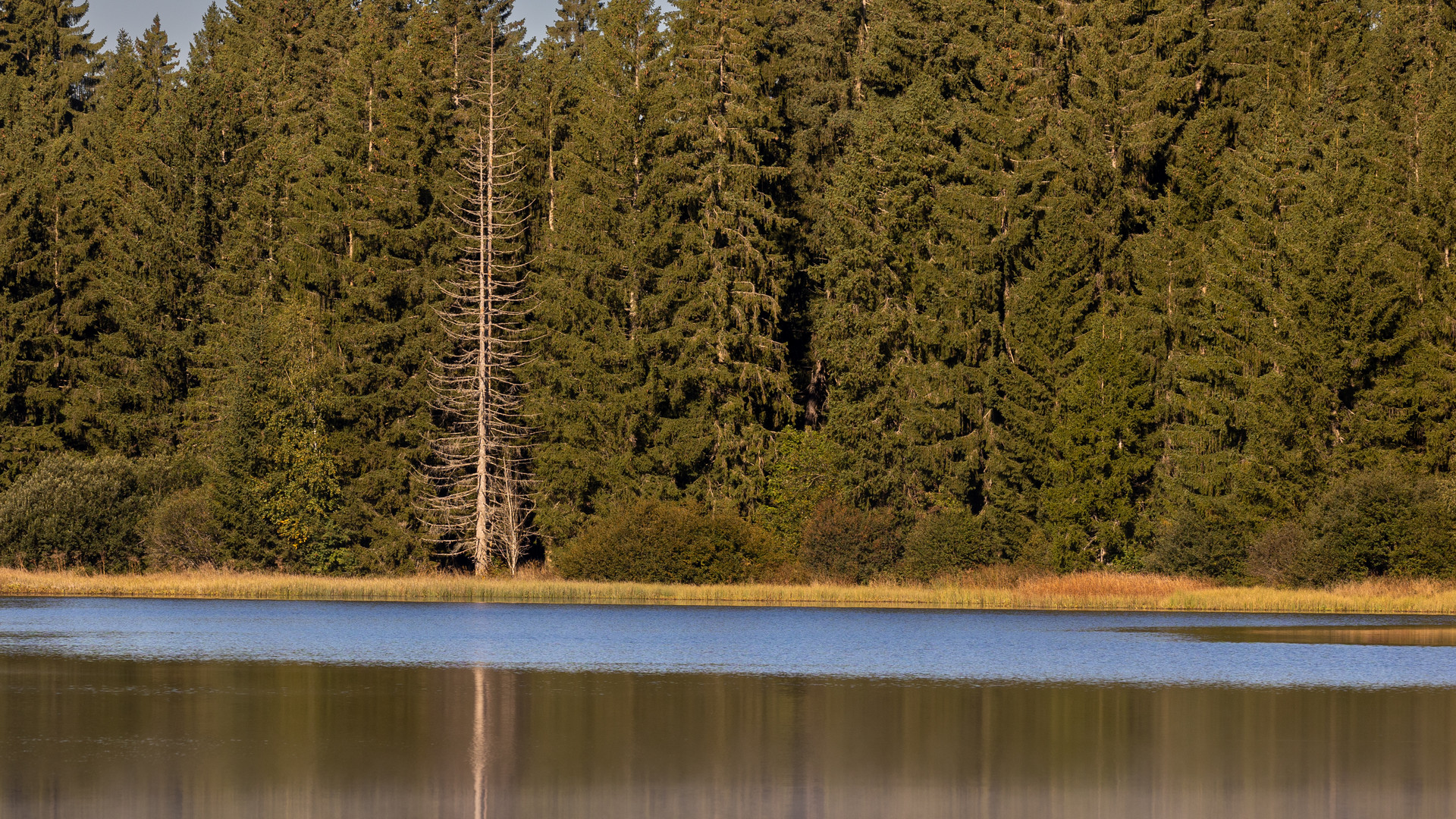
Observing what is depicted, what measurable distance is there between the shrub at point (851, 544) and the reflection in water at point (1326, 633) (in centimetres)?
1690

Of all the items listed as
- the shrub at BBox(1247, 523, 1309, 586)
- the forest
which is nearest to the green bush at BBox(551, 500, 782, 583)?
the forest

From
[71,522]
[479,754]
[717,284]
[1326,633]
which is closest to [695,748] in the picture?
[479,754]

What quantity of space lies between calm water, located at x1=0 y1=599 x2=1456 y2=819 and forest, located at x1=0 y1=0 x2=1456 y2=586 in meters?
18.0

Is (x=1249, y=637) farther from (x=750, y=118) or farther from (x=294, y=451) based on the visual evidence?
(x=294, y=451)

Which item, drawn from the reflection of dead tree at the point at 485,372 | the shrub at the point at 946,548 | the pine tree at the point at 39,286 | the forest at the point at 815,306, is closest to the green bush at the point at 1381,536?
the forest at the point at 815,306

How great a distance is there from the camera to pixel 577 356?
6875 centimetres

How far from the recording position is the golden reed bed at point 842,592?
172ft

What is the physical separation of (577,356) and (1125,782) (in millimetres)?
49255

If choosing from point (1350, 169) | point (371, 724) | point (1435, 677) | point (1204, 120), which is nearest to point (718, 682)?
point (371, 724)

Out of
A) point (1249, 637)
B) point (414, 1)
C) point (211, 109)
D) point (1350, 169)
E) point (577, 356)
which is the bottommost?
point (1249, 637)

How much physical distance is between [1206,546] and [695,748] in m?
38.9

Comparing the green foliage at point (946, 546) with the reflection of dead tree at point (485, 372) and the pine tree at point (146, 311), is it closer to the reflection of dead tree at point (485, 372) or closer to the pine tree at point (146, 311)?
the reflection of dead tree at point (485, 372)

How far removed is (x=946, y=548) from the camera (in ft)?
199

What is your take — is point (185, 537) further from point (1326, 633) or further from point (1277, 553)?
point (1326, 633)
